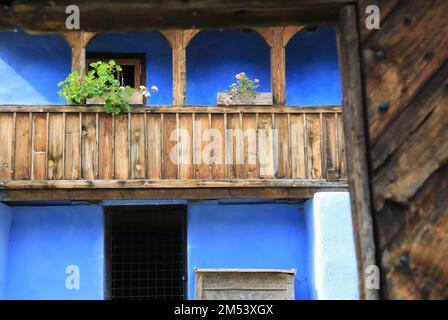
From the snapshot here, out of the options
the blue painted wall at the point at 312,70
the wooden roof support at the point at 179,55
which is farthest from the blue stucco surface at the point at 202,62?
the wooden roof support at the point at 179,55

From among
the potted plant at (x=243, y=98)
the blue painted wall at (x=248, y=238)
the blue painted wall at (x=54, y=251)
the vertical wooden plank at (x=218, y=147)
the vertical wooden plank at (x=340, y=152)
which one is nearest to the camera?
the vertical wooden plank at (x=218, y=147)

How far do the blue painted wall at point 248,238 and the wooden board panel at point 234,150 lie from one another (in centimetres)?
99

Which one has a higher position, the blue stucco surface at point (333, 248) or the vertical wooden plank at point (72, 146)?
the vertical wooden plank at point (72, 146)

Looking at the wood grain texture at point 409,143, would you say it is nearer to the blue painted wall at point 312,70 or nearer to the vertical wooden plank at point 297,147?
the vertical wooden plank at point 297,147

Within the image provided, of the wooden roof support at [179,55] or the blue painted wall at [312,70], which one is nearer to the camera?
the wooden roof support at [179,55]

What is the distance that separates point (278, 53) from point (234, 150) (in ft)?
5.70

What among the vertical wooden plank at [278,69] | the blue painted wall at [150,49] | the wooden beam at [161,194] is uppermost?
the blue painted wall at [150,49]

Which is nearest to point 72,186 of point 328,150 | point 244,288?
point 244,288

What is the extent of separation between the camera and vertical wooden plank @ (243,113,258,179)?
1020cm

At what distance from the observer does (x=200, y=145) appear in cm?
1020

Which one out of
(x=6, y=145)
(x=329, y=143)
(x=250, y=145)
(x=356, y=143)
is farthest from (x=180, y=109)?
(x=356, y=143)

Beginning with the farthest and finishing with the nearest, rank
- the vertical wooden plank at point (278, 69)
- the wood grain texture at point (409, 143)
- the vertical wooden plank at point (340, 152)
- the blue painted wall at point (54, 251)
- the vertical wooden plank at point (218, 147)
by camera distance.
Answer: the blue painted wall at point (54, 251), the vertical wooden plank at point (278, 69), the vertical wooden plank at point (340, 152), the vertical wooden plank at point (218, 147), the wood grain texture at point (409, 143)

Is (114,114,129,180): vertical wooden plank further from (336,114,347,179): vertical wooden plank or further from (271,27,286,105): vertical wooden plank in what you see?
(336,114,347,179): vertical wooden plank

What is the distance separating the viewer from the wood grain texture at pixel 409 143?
8.84 ft
